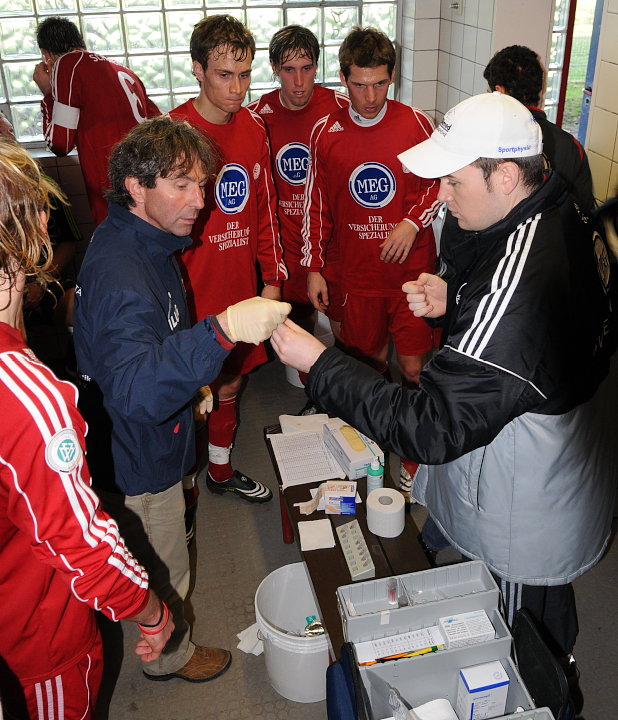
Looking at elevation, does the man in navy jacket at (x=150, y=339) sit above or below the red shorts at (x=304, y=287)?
above

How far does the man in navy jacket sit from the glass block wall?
2.85 m

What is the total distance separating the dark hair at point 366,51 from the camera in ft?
9.89

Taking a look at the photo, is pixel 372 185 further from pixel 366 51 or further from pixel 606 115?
pixel 606 115

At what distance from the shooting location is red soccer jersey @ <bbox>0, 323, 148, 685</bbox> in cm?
116

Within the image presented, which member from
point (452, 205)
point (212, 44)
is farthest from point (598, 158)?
point (452, 205)

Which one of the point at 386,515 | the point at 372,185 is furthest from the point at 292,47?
the point at 386,515

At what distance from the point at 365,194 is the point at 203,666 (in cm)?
213

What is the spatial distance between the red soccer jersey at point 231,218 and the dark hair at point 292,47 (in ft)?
1.75

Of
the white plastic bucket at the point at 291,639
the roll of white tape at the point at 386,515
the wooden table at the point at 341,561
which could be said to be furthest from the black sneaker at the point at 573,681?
the white plastic bucket at the point at 291,639

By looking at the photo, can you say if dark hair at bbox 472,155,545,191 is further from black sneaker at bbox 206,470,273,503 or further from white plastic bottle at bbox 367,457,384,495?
black sneaker at bbox 206,470,273,503

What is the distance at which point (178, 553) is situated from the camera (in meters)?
2.22

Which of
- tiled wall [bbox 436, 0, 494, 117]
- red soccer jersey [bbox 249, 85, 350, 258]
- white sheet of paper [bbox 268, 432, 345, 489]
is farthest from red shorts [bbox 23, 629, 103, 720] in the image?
tiled wall [bbox 436, 0, 494, 117]

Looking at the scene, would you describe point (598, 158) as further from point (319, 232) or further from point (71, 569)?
point (71, 569)

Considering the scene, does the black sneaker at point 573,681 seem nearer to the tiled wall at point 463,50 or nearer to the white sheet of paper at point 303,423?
the white sheet of paper at point 303,423
